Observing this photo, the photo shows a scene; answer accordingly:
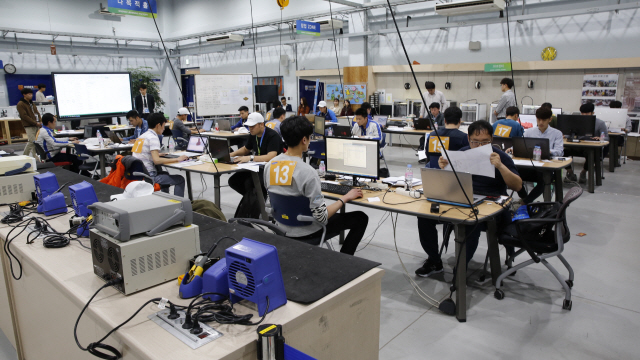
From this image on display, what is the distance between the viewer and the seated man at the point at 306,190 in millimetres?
2691

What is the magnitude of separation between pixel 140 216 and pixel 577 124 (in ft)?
22.3

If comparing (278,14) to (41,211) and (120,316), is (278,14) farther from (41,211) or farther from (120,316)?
(120,316)

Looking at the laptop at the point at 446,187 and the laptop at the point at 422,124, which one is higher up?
the laptop at the point at 422,124

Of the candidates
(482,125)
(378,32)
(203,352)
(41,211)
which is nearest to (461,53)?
(378,32)

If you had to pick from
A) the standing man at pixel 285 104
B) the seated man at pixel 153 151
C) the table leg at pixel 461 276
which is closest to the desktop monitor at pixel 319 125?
the seated man at pixel 153 151

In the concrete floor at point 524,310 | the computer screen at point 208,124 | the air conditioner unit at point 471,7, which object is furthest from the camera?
the computer screen at point 208,124

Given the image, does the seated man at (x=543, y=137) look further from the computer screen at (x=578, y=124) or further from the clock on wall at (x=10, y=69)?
the clock on wall at (x=10, y=69)

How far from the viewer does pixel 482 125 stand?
3.31 metres

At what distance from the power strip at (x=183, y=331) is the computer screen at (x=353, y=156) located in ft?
7.54

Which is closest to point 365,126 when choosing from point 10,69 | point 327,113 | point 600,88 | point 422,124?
point 422,124

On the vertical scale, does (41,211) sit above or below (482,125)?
below

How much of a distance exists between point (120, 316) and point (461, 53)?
33.9 ft

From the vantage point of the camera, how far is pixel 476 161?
3137mm

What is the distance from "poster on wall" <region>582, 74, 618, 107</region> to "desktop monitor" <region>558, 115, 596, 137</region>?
2397 mm
